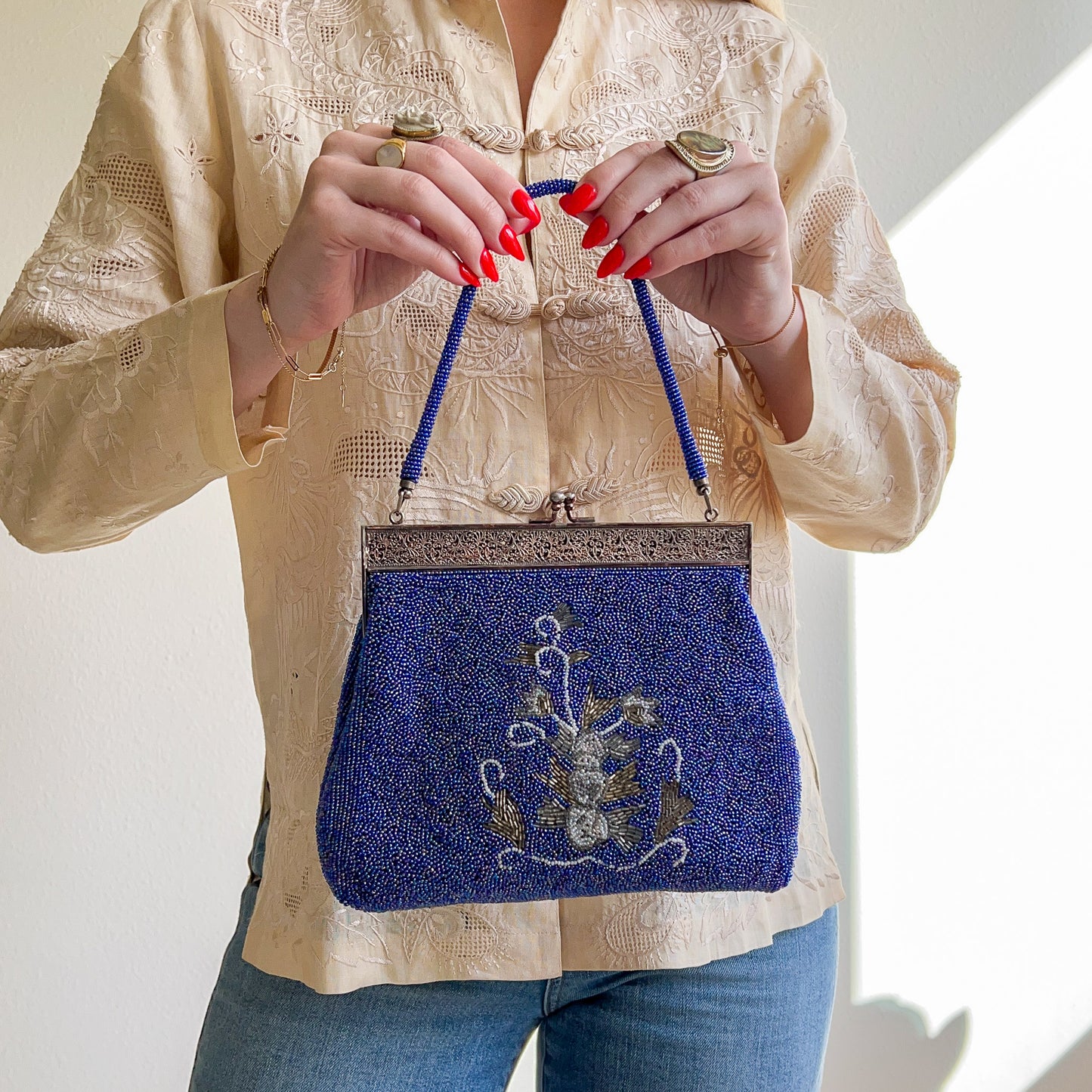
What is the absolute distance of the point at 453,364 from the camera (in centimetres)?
80

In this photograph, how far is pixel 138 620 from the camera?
4.76 feet

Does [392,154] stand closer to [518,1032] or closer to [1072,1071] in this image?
[518,1032]

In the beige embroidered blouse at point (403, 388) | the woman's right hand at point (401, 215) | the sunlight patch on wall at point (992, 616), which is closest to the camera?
the woman's right hand at point (401, 215)

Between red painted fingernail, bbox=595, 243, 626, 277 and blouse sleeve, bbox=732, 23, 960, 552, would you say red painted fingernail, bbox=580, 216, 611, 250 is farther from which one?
blouse sleeve, bbox=732, 23, 960, 552

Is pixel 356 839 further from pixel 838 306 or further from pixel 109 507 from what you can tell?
pixel 838 306

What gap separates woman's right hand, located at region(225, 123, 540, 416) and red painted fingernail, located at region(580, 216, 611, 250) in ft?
0.11

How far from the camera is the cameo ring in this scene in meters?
Answer: 0.69

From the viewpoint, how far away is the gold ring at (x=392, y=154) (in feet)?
2.18

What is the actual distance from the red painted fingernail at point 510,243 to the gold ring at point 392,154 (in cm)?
7

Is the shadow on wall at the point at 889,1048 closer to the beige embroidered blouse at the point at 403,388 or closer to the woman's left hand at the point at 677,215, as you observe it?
the beige embroidered blouse at the point at 403,388

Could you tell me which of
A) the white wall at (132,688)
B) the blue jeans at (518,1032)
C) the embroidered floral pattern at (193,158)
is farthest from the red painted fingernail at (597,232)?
the white wall at (132,688)

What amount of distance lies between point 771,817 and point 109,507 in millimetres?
504

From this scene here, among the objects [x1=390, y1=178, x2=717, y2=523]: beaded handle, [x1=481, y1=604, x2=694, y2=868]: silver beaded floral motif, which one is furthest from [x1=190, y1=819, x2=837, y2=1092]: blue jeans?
[x1=390, y1=178, x2=717, y2=523]: beaded handle

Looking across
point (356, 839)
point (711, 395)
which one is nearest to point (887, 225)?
point (711, 395)
